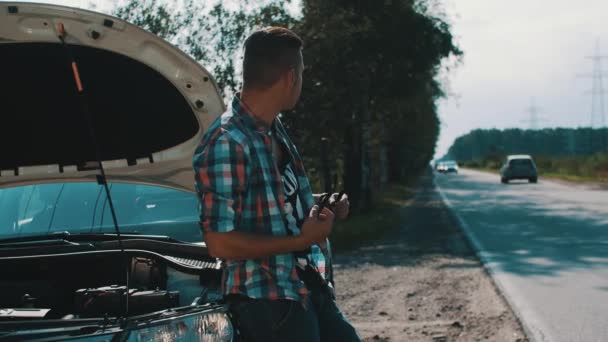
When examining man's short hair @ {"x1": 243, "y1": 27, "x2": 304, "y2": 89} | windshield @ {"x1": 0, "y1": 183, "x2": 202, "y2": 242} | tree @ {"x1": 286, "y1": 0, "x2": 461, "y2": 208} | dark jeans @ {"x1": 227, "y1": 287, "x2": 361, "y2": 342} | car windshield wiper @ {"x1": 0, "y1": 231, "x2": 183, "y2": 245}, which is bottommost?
dark jeans @ {"x1": 227, "y1": 287, "x2": 361, "y2": 342}

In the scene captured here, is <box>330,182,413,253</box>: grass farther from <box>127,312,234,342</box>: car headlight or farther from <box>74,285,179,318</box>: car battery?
<box>127,312,234,342</box>: car headlight

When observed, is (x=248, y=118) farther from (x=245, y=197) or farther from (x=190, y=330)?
(x=190, y=330)

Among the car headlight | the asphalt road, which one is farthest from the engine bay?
the asphalt road

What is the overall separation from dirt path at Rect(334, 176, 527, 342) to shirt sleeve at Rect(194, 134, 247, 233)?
165 inches

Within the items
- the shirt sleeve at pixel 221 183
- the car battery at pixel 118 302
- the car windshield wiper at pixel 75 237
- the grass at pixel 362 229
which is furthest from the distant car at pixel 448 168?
the shirt sleeve at pixel 221 183

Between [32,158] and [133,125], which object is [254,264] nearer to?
[133,125]

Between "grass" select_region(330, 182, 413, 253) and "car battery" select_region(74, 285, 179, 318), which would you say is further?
"grass" select_region(330, 182, 413, 253)

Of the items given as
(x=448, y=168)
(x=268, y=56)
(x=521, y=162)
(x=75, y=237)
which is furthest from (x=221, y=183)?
(x=448, y=168)

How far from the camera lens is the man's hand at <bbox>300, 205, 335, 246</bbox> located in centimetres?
226

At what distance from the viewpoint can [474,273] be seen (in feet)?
31.3

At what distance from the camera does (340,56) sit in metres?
16.6

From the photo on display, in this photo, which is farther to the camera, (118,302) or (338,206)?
(118,302)

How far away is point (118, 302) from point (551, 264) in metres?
8.07

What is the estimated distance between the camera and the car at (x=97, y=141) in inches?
131
